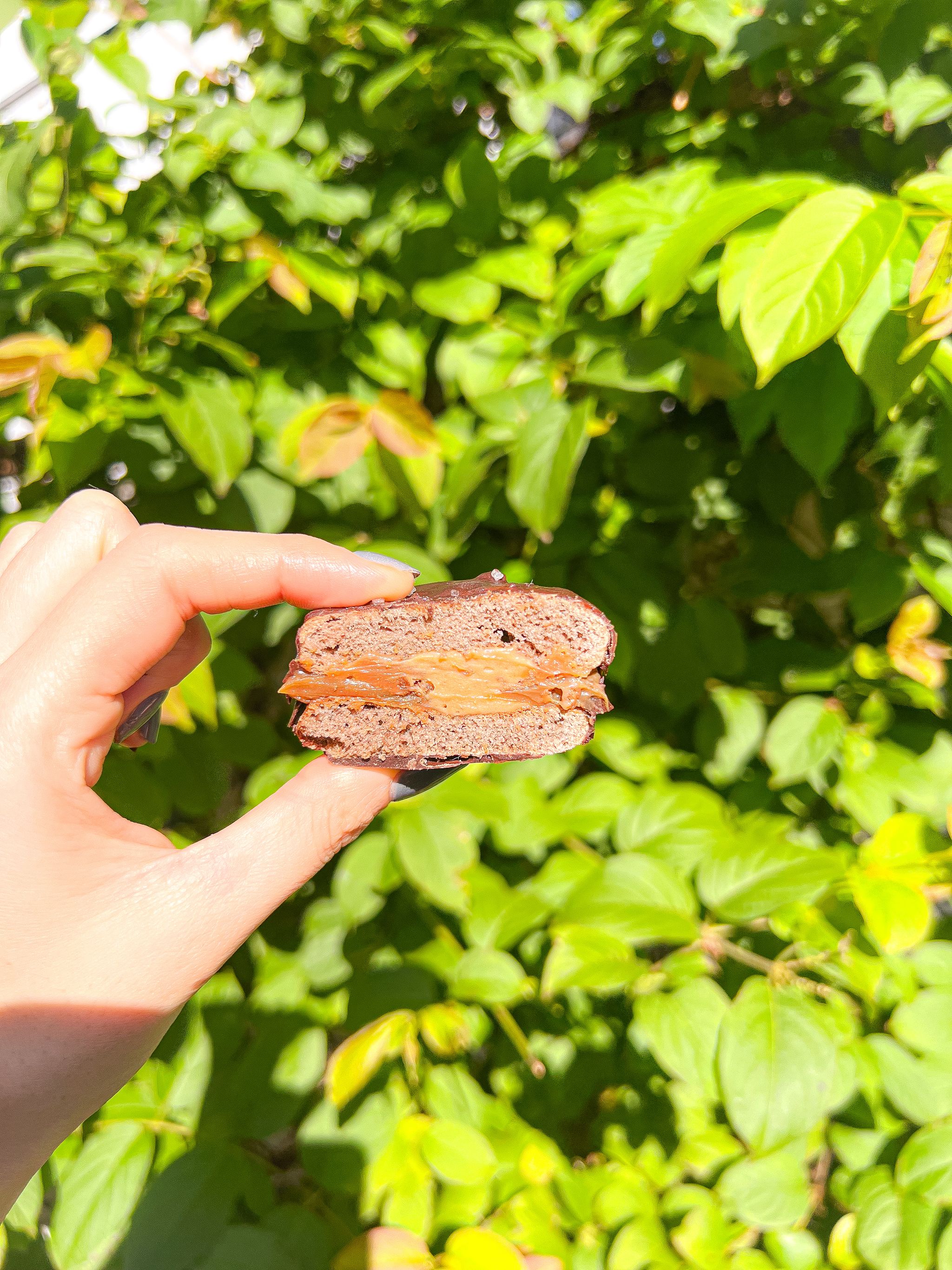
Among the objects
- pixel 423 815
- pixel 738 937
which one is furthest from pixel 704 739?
pixel 423 815

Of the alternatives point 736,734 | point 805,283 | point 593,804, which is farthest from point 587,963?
point 805,283

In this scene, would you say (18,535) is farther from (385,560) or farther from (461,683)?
(461,683)

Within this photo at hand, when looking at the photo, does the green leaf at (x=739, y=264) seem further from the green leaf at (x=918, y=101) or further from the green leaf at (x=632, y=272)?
the green leaf at (x=918, y=101)

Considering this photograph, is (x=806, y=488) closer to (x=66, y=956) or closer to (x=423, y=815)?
(x=423, y=815)

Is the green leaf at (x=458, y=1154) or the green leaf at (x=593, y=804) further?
the green leaf at (x=593, y=804)

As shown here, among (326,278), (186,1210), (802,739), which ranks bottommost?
(802,739)

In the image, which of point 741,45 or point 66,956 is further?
point 741,45

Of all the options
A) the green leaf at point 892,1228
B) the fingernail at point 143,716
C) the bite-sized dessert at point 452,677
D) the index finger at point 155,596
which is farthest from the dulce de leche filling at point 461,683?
the green leaf at point 892,1228
